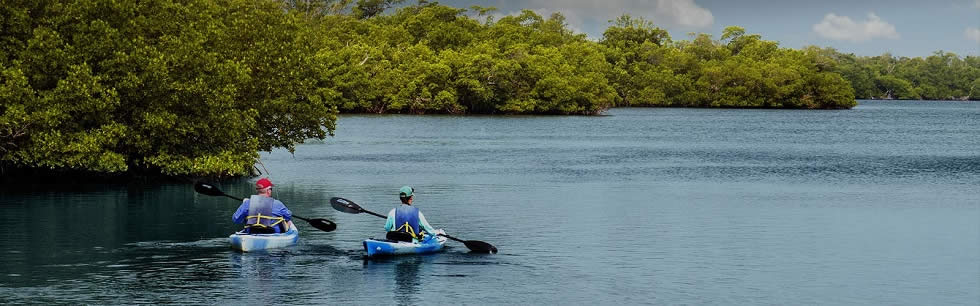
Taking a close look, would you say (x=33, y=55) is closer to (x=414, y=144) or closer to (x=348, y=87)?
(x=414, y=144)

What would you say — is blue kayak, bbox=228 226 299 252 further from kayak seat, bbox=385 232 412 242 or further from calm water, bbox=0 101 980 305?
kayak seat, bbox=385 232 412 242

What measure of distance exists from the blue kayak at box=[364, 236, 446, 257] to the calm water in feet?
0.97

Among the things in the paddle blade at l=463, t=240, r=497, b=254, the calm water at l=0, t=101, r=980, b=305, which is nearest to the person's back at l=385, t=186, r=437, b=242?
the calm water at l=0, t=101, r=980, b=305

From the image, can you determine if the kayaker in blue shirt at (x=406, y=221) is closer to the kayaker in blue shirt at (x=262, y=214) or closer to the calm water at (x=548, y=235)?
the calm water at (x=548, y=235)

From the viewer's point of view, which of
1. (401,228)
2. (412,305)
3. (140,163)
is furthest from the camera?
(140,163)

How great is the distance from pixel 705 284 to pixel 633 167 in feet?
123

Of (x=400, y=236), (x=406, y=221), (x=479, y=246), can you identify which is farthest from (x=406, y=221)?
(x=479, y=246)

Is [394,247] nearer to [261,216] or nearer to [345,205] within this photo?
[261,216]

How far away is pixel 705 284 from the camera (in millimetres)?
27484

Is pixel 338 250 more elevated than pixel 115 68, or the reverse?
pixel 115 68

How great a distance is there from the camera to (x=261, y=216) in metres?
30.0

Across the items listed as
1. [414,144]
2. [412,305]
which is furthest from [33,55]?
[414,144]

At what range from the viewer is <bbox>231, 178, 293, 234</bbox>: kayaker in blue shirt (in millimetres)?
29750

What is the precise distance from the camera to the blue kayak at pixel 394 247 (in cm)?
2934
